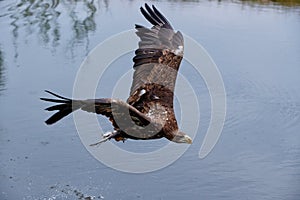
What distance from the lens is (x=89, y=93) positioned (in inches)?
358

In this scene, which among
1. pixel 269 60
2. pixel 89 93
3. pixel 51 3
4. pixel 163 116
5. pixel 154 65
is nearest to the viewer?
pixel 163 116

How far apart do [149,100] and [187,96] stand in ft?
11.9

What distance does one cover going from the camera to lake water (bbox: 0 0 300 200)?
23.5 ft

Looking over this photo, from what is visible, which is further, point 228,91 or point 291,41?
point 291,41

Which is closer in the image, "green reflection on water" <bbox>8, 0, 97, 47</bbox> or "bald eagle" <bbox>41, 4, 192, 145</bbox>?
"bald eagle" <bbox>41, 4, 192, 145</bbox>

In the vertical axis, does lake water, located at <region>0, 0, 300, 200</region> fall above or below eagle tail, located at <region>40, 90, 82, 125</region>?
below

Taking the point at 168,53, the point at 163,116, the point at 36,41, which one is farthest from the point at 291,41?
the point at 163,116

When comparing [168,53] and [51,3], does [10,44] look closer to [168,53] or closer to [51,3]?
[51,3]

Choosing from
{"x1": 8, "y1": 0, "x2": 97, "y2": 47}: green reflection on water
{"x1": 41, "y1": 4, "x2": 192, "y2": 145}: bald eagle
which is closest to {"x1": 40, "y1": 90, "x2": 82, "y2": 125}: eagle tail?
{"x1": 41, "y1": 4, "x2": 192, "y2": 145}: bald eagle

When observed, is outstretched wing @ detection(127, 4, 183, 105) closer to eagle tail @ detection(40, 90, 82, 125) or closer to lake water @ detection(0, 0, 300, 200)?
eagle tail @ detection(40, 90, 82, 125)

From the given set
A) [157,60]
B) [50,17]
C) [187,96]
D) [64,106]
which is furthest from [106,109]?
[50,17]

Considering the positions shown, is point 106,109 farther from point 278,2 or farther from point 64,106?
point 278,2

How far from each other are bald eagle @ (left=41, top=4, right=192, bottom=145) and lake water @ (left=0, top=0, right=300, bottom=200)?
1.49 m

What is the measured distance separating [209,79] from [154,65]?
3999 mm
